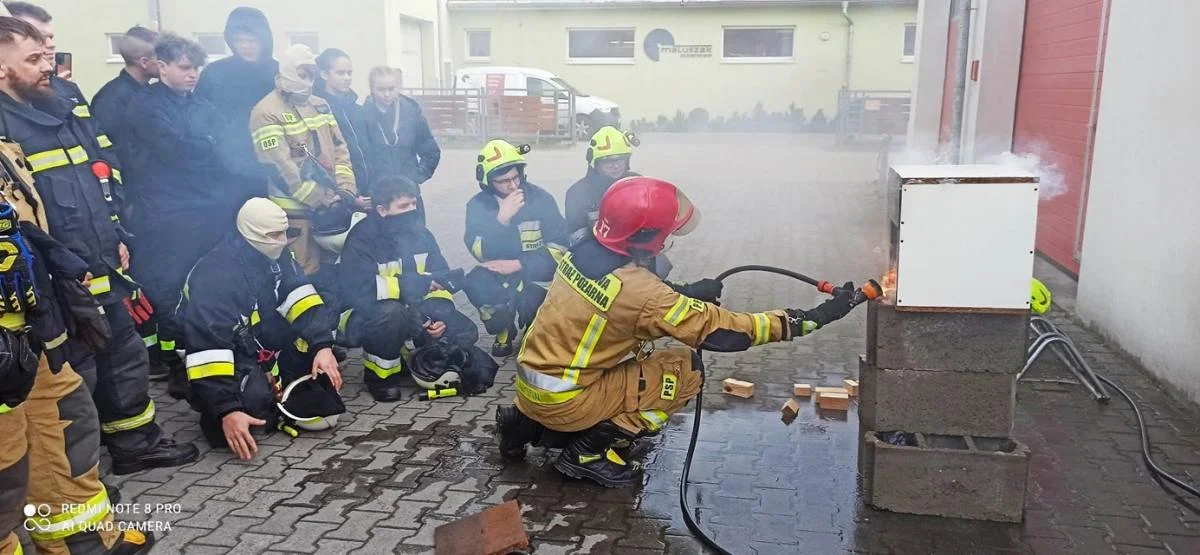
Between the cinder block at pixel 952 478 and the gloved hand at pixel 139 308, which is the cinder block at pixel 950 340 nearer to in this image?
the cinder block at pixel 952 478

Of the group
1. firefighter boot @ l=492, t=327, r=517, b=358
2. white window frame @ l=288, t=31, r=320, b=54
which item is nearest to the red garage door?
firefighter boot @ l=492, t=327, r=517, b=358

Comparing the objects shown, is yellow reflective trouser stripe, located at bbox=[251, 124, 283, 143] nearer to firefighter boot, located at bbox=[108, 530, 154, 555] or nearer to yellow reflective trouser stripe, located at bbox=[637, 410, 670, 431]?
firefighter boot, located at bbox=[108, 530, 154, 555]

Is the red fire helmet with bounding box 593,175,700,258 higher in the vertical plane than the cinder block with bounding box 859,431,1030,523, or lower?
higher

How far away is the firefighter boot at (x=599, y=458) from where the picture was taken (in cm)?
391

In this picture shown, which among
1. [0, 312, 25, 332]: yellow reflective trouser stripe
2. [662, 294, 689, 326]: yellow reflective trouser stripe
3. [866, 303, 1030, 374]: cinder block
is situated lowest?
[866, 303, 1030, 374]: cinder block

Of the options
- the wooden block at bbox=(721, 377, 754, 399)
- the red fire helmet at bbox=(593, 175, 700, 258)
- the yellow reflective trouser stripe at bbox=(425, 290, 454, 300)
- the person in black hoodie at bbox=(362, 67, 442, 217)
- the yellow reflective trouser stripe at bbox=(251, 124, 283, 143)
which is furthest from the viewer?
the person in black hoodie at bbox=(362, 67, 442, 217)

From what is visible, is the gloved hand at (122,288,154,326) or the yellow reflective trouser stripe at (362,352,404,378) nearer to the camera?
the gloved hand at (122,288,154,326)

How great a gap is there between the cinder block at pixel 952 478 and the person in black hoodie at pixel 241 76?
4.22 meters

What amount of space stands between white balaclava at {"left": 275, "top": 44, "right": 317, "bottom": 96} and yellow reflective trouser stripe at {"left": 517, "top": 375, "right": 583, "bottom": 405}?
9.93ft

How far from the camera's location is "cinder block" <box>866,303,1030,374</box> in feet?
11.5

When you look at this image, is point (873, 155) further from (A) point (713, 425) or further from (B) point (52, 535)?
(B) point (52, 535)

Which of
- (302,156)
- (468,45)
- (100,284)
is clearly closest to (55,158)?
(100,284)

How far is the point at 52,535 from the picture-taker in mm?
2986

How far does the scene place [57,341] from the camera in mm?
2926
